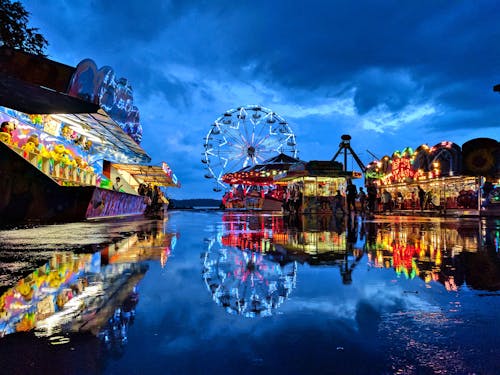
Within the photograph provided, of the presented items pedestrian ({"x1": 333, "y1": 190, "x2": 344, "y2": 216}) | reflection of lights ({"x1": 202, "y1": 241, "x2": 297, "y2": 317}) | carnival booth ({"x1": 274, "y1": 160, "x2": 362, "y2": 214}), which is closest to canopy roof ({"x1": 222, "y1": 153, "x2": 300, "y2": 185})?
carnival booth ({"x1": 274, "y1": 160, "x2": 362, "y2": 214})

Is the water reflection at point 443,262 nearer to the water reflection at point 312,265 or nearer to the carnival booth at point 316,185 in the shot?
the water reflection at point 312,265

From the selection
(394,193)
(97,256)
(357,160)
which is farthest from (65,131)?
(357,160)

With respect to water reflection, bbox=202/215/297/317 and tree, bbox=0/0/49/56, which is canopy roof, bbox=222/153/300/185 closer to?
tree, bbox=0/0/49/56

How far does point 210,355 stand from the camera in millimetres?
1784

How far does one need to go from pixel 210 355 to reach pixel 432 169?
30041 mm

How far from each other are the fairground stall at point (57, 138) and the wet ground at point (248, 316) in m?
5.15

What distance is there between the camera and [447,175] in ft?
88.9

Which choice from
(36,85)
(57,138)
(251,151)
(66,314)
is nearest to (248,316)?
(66,314)

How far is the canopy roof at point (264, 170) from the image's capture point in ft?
129

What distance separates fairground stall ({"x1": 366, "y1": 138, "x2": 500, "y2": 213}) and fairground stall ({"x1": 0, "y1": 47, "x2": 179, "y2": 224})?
1982cm

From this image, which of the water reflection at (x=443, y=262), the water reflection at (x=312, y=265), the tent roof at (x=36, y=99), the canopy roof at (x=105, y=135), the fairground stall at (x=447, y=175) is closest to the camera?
the water reflection at (x=312, y=265)

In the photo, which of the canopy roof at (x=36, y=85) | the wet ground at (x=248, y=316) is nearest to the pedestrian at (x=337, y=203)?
the canopy roof at (x=36, y=85)

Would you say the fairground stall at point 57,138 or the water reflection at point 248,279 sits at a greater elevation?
the fairground stall at point 57,138

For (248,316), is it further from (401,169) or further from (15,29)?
(401,169)
